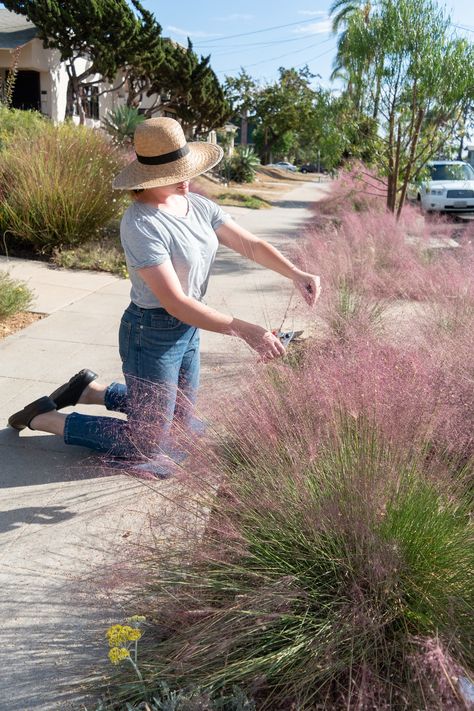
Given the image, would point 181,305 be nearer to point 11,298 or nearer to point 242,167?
point 11,298

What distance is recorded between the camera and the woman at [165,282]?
9.95ft

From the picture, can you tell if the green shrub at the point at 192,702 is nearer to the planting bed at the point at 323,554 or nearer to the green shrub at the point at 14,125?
the planting bed at the point at 323,554

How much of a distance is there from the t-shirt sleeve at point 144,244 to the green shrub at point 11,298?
3.13 meters

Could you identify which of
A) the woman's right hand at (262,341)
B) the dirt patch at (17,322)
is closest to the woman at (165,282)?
the woman's right hand at (262,341)

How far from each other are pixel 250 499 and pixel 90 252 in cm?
748

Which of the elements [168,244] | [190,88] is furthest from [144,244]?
[190,88]

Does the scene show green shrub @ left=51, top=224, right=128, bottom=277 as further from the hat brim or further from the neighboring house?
the neighboring house

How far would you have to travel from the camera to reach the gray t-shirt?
123 inches

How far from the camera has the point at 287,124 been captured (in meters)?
55.2

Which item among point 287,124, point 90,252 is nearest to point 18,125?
point 90,252

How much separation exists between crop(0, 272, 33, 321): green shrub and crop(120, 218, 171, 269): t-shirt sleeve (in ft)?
10.3

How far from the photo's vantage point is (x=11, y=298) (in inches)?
238

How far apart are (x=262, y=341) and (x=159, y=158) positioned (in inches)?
43.6

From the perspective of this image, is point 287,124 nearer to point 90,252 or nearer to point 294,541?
point 90,252
